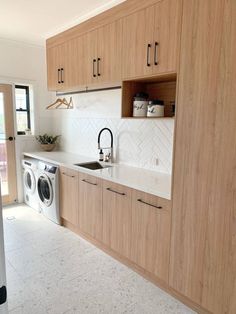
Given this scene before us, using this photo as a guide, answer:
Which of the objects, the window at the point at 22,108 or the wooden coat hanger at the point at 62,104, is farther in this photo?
the window at the point at 22,108

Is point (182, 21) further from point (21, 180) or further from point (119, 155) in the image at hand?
point (21, 180)

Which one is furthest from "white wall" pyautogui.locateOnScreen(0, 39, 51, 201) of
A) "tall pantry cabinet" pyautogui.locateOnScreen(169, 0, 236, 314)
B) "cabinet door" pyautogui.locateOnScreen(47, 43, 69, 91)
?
"tall pantry cabinet" pyautogui.locateOnScreen(169, 0, 236, 314)

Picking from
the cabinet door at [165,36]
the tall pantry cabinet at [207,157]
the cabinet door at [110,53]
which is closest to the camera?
the tall pantry cabinet at [207,157]

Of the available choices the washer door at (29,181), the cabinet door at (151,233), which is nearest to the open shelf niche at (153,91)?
the cabinet door at (151,233)

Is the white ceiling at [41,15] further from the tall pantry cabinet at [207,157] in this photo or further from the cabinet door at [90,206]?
the cabinet door at [90,206]

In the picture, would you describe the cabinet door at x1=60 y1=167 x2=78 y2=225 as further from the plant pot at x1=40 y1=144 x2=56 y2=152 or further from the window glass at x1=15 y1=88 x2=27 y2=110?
the window glass at x1=15 y1=88 x2=27 y2=110

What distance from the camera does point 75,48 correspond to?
2939mm

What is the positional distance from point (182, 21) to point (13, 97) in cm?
310

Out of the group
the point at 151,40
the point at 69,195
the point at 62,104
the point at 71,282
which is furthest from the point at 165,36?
the point at 62,104

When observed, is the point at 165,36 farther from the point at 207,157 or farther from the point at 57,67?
the point at 57,67

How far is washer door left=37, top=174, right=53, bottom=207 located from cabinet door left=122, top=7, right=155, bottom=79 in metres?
1.83

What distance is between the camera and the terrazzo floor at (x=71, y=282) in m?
1.90

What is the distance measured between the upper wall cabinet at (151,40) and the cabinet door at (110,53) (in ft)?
0.28

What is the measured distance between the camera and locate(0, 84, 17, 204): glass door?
3.82 m
